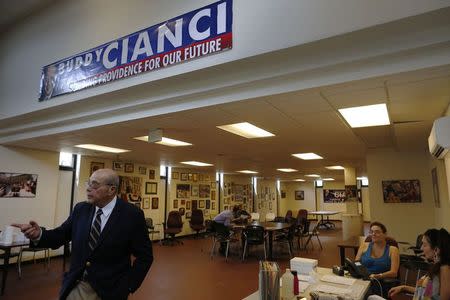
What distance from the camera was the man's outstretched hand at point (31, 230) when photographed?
204cm

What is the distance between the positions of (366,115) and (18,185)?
687 centimetres

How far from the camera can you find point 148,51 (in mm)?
3682

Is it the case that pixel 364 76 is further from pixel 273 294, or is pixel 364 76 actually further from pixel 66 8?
pixel 66 8

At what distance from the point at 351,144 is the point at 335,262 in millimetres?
3138

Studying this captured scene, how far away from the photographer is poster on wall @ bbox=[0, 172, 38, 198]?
626cm

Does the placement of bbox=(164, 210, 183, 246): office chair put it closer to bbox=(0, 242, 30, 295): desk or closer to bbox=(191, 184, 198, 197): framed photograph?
bbox=(191, 184, 198, 197): framed photograph

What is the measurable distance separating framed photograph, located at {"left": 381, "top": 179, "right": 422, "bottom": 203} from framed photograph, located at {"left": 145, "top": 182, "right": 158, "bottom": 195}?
276 inches

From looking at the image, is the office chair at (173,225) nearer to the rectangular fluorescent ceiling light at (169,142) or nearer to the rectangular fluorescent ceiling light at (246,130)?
the rectangular fluorescent ceiling light at (169,142)

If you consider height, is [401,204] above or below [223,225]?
above

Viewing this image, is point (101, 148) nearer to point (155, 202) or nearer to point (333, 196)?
point (155, 202)

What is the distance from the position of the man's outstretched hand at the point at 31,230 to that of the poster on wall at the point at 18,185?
5.21m

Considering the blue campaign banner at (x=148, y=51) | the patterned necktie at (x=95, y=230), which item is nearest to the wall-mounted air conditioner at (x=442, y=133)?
the blue campaign banner at (x=148, y=51)

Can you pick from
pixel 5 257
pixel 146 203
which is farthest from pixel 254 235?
pixel 5 257

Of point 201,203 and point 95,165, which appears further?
point 201,203
